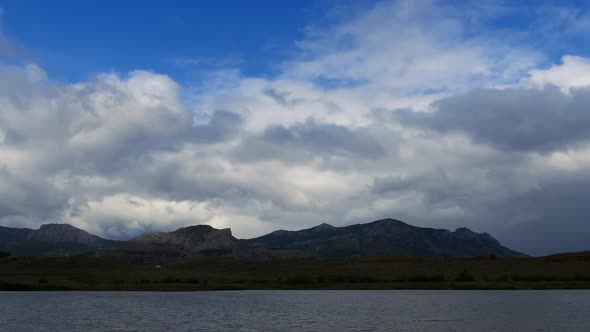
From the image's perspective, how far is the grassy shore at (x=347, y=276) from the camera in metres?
152

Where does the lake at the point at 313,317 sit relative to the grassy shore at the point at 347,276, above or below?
below

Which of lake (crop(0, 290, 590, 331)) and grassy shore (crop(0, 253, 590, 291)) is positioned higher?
grassy shore (crop(0, 253, 590, 291))

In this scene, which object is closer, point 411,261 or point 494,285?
point 494,285

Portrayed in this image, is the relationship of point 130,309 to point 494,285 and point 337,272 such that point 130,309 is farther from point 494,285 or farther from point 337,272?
point 337,272

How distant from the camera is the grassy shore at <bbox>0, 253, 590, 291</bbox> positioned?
15188 centimetres

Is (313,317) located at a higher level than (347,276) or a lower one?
lower

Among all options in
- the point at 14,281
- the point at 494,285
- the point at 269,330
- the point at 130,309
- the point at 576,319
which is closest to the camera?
the point at 269,330

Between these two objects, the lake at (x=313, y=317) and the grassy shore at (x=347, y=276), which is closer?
the lake at (x=313, y=317)

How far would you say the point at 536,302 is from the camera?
95.4 metres

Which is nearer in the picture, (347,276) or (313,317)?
(313,317)

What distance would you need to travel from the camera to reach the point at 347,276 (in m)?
171

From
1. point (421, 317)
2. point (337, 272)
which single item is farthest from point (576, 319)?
point (337, 272)

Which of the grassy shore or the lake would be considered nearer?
the lake

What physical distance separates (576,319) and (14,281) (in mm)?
148848
